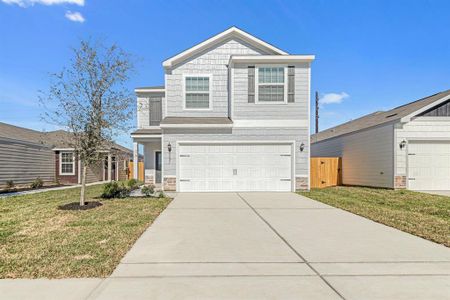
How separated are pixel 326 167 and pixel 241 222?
480 inches

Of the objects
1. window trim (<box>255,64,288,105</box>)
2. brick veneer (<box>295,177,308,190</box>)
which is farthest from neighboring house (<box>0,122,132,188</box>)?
brick veneer (<box>295,177,308,190</box>)

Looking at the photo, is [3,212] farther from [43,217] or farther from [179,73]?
[179,73]

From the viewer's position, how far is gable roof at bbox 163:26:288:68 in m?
14.5

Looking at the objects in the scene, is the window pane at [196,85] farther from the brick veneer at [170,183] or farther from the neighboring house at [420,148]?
the neighboring house at [420,148]

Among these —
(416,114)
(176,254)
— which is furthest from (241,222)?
(416,114)

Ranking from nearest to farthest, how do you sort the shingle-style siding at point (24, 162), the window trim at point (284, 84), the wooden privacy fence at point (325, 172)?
the window trim at point (284, 84), the shingle-style siding at point (24, 162), the wooden privacy fence at point (325, 172)

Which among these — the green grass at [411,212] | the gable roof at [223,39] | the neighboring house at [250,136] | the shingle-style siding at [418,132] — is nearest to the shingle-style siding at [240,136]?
the neighboring house at [250,136]

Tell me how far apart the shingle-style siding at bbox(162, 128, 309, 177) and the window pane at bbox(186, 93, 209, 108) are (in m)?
1.46

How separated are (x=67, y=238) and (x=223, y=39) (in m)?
12.1

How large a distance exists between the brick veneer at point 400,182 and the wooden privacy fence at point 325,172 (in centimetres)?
405

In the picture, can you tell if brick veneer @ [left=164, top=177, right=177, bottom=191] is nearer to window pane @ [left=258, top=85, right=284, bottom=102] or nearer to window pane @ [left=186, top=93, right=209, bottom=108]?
window pane @ [left=186, top=93, right=209, bottom=108]

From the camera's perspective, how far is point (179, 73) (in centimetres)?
1467

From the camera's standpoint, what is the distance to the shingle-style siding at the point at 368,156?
15.1m

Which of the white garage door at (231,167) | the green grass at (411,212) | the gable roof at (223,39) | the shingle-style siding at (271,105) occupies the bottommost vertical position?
the green grass at (411,212)
